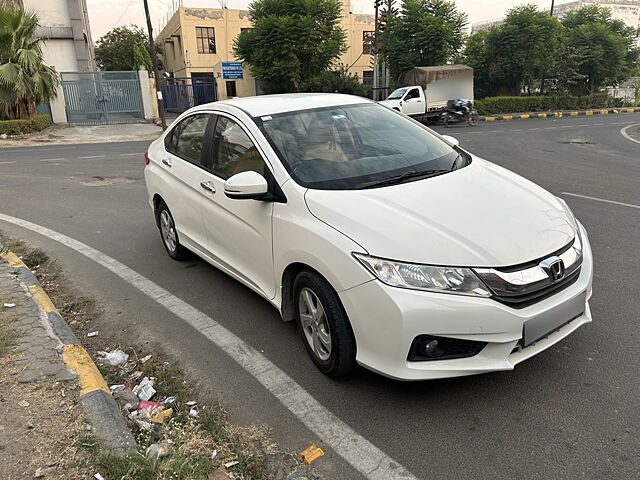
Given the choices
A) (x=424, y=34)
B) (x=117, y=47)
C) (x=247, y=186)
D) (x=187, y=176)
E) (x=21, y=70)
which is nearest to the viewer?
(x=247, y=186)

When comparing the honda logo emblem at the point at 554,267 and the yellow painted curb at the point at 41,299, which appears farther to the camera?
the yellow painted curb at the point at 41,299

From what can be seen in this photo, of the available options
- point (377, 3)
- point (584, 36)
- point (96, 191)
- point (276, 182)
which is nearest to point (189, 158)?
point (276, 182)

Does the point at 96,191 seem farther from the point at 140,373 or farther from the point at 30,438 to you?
the point at 30,438

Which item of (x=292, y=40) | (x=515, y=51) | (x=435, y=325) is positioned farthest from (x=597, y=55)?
(x=435, y=325)

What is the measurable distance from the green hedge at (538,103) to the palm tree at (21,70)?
2232 centimetres

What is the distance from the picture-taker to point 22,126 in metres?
21.1

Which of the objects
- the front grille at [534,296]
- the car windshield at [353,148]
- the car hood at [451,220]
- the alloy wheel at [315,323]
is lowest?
the alloy wheel at [315,323]

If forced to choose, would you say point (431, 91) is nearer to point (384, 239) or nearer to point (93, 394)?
point (384, 239)

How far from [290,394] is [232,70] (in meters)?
36.8

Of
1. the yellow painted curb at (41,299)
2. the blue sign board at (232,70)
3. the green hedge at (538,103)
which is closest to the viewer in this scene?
the yellow painted curb at (41,299)

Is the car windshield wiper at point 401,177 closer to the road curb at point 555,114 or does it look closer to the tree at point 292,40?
the road curb at point 555,114

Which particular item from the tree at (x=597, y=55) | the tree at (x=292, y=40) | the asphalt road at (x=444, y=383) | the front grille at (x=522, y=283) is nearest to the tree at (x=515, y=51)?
the tree at (x=597, y=55)

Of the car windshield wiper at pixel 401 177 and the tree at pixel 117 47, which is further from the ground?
the tree at pixel 117 47

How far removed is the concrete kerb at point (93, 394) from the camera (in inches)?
100
